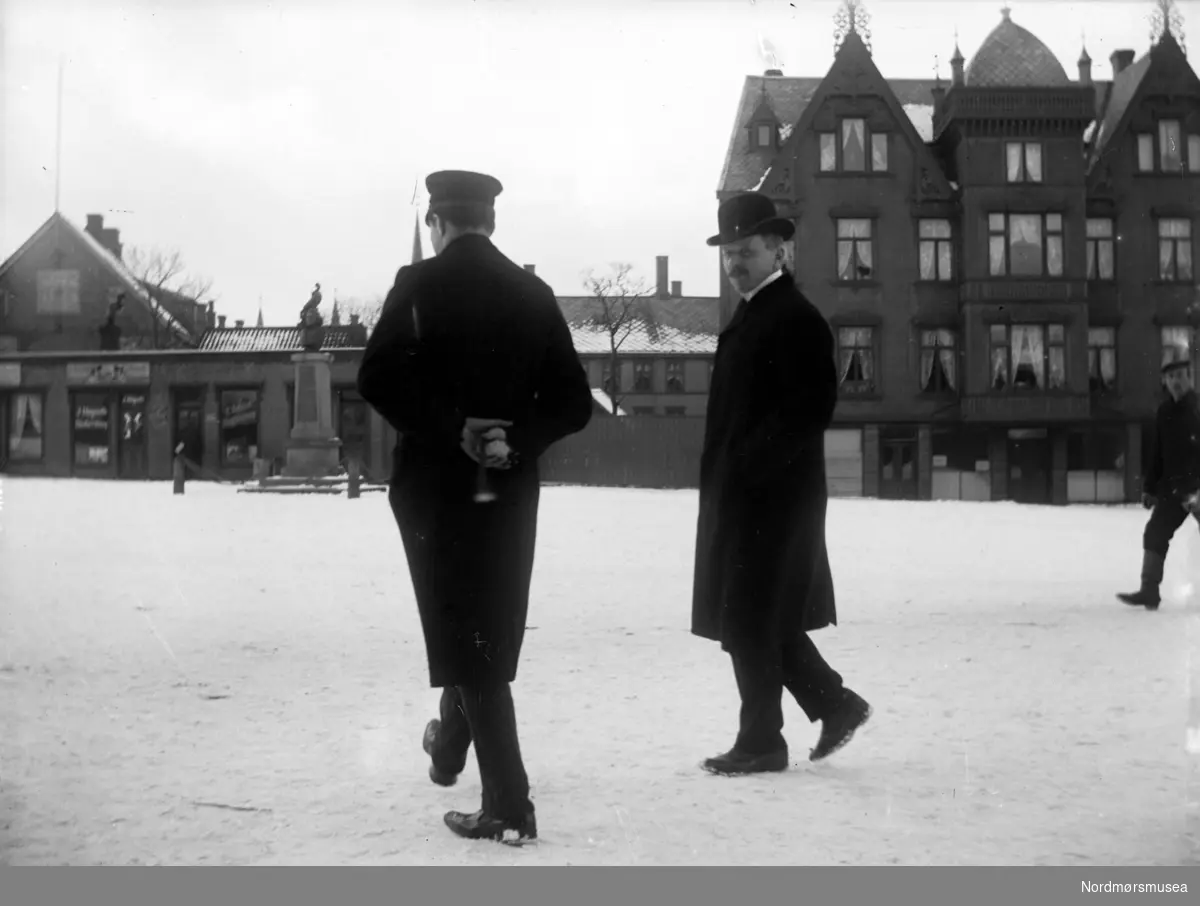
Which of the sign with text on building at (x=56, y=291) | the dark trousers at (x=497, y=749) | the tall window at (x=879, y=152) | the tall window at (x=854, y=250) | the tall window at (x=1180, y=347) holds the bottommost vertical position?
the dark trousers at (x=497, y=749)

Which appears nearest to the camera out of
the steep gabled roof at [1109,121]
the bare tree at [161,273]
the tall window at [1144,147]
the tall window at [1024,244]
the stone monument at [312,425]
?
the bare tree at [161,273]

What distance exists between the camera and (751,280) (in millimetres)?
4355

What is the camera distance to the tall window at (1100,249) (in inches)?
811

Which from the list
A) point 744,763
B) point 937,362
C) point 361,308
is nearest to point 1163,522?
point 744,763

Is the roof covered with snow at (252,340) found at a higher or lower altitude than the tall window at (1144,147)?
lower

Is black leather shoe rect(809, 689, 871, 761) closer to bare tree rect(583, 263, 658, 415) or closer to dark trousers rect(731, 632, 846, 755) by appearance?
dark trousers rect(731, 632, 846, 755)

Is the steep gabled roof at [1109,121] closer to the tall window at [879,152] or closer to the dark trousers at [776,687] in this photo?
the tall window at [879,152]

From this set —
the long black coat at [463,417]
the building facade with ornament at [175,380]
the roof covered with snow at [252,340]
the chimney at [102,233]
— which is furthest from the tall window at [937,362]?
the long black coat at [463,417]

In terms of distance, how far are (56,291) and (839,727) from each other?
257 inches

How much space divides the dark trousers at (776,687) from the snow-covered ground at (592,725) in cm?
17

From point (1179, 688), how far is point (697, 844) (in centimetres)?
312

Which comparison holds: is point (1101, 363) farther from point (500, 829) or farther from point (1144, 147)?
point (500, 829)

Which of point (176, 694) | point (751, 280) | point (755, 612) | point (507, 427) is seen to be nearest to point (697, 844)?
point (755, 612)

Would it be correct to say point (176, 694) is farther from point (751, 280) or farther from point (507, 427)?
point (751, 280)
